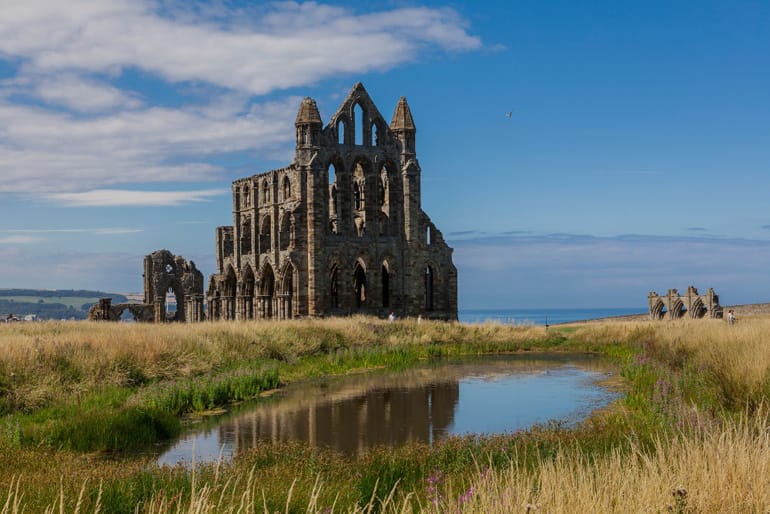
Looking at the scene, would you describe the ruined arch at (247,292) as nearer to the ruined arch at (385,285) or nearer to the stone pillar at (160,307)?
the stone pillar at (160,307)

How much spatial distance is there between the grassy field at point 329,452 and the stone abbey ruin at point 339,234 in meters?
16.4

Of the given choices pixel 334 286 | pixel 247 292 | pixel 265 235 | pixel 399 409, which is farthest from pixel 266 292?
pixel 399 409

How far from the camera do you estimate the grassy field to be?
654 cm

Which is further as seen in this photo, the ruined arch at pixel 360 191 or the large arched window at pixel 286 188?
the large arched window at pixel 286 188

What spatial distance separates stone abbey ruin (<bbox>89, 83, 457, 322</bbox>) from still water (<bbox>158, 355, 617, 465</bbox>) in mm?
22814

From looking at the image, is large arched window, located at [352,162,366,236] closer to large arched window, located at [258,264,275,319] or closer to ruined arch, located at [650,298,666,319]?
large arched window, located at [258,264,275,319]

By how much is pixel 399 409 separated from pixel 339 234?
3256 centimetres

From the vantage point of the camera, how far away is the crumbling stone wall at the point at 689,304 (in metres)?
49.6

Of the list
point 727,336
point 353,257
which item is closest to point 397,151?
point 353,257

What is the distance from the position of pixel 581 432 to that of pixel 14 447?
8555 mm

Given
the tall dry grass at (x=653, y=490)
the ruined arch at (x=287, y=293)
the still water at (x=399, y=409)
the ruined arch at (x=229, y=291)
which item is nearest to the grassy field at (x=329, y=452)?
the tall dry grass at (x=653, y=490)

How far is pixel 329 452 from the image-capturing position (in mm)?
13531

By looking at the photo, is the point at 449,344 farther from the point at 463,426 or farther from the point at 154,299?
the point at 154,299

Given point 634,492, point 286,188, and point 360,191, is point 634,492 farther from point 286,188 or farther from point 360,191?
point 360,191
